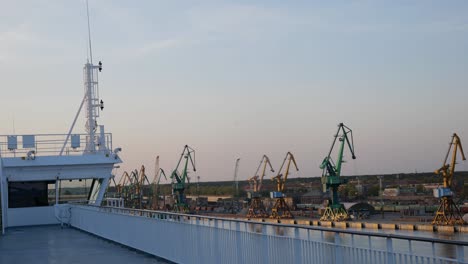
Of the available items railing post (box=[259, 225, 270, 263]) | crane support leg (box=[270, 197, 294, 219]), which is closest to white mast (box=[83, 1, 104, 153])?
railing post (box=[259, 225, 270, 263])

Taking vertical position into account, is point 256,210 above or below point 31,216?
below

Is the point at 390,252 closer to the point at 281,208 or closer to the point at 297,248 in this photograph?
the point at 297,248

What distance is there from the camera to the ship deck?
15.2 m

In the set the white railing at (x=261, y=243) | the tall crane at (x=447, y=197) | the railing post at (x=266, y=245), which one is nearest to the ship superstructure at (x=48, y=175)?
the white railing at (x=261, y=243)

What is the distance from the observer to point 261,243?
386 inches

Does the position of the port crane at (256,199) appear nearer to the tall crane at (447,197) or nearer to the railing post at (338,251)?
the tall crane at (447,197)

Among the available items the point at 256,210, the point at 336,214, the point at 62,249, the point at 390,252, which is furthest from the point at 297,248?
the point at 256,210

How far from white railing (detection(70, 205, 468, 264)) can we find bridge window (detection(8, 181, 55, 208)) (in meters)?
9.43

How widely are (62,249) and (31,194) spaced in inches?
379

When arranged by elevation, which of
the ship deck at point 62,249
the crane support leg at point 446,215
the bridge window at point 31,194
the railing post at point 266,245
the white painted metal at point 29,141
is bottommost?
the crane support leg at point 446,215

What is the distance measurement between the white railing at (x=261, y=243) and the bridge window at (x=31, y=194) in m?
Result: 9.43

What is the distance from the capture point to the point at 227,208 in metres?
174

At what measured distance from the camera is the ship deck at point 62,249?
49.9ft

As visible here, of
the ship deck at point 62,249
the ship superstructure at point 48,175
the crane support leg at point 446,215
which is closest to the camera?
the ship deck at point 62,249
